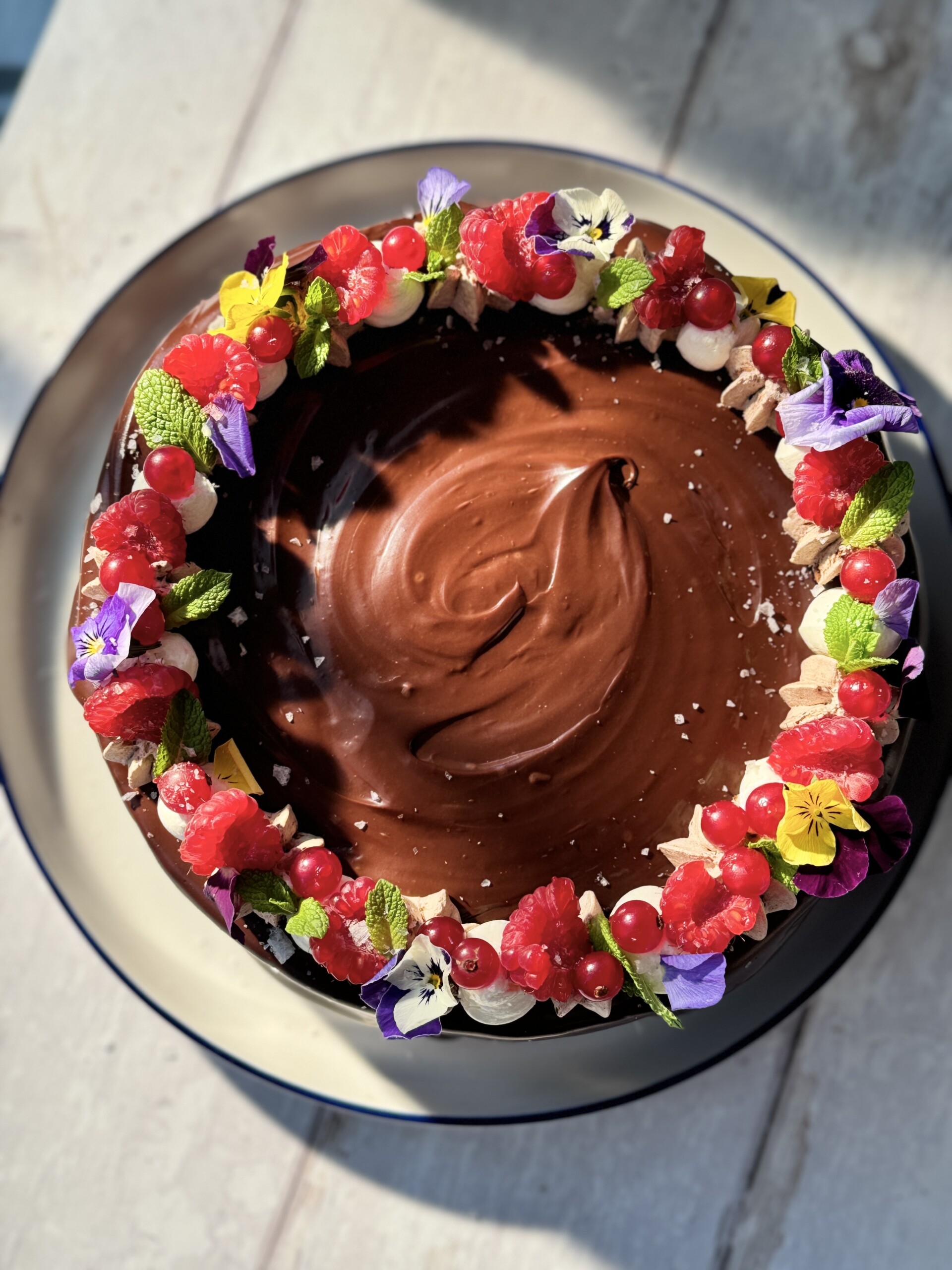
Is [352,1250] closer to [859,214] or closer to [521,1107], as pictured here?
[521,1107]

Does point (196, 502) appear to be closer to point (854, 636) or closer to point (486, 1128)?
point (854, 636)

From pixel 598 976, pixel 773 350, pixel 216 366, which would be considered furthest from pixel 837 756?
pixel 216 366

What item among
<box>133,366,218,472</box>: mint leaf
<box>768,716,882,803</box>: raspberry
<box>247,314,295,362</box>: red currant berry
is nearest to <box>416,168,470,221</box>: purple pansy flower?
<box>247,314,295,362</box>: red currant berry

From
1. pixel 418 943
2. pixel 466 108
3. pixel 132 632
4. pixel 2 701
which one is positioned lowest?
pixel 2 701

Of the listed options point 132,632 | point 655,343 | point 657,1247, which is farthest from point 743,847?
point 657,1247

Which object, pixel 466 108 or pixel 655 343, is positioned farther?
pixel 466 108

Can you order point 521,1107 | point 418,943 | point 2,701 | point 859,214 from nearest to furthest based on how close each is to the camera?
1. point 418,943
2. point 521,1107
3. point 2,701
4. point 859,214

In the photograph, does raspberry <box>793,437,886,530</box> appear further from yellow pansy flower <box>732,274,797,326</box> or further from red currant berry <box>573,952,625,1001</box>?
red currant berry <box>573,952,625,1001</box>
